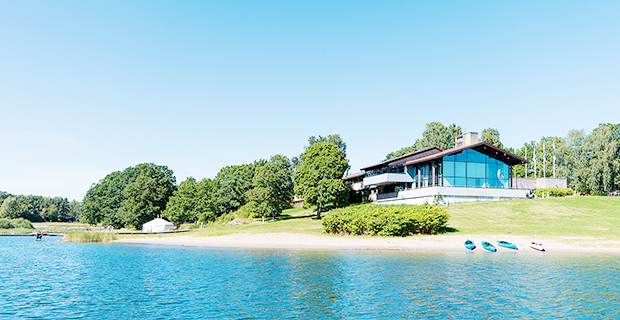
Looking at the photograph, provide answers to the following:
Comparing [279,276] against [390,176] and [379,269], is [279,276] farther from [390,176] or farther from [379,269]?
[390,176]

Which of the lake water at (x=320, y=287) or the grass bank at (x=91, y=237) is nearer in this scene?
the lake water at (x=320, y=287)

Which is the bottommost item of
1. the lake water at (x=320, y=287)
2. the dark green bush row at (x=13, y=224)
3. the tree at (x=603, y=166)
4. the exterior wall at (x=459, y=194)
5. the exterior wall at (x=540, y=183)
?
the dark green bush row at (x=13, y=224)

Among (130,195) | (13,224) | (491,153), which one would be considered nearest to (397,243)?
(491,153)

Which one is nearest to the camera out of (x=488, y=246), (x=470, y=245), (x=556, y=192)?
(x=488, y=246)

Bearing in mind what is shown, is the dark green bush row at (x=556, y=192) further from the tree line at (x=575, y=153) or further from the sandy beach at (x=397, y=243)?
the sandy beach at (x=397, y=243)

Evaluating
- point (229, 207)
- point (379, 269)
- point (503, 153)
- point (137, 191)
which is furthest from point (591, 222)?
point (137, 191)

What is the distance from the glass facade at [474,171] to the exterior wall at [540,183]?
5568 millimetres

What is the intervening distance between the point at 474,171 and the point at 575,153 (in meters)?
56.0

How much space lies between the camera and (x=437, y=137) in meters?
117

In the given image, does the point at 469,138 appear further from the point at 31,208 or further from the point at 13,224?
the point at 31,208

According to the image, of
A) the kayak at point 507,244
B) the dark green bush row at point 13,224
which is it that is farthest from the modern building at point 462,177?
the dark green bush row at point 13,224

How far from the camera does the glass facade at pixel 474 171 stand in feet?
221

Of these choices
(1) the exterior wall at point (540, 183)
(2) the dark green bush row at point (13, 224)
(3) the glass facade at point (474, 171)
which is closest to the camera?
(3) the glass facade at point (474, 171)

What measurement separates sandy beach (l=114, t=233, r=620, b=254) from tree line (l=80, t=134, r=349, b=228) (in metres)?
20.7
